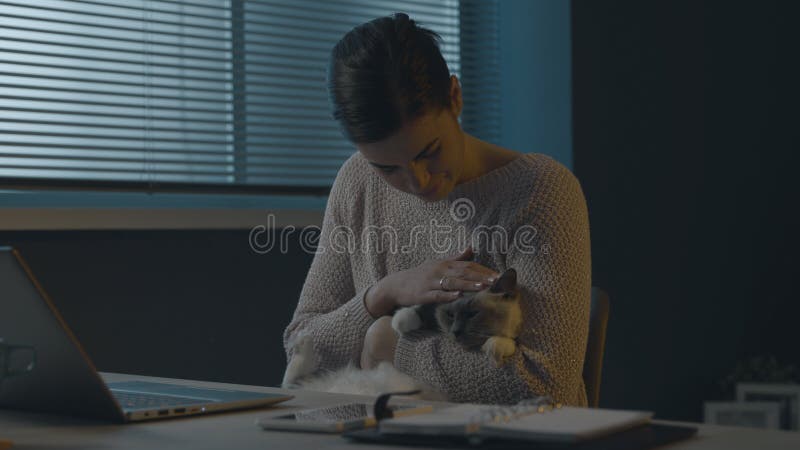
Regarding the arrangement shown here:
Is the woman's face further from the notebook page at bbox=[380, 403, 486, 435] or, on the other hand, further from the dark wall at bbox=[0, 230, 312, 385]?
the dark wall at bbox=[0, 230, 312, 385]

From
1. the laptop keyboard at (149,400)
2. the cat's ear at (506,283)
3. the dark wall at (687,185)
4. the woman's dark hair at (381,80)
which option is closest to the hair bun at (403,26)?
the woman's dark hair at (381,80)

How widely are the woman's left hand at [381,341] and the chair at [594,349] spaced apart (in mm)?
351

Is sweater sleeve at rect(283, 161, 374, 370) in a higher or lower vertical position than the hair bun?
lower

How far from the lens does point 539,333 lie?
157 centimetres

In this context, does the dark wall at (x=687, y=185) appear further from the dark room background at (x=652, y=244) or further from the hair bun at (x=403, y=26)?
the hair bun at (x=403, y=26)

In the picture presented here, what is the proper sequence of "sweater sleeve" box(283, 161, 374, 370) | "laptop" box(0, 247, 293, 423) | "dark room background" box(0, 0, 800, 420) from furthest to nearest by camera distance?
"dark room background" box(0, 0, 800, 420), "sweater sleeve" box(283, 161, 374, 370), "laptop" box(0, 247, 293, 423)

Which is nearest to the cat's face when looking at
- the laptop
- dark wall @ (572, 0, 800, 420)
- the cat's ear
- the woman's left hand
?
the cat's ear

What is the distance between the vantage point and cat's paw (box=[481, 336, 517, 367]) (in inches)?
59.7

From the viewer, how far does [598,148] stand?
3268 mm

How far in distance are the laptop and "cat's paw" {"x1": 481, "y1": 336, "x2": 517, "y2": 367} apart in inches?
16.4

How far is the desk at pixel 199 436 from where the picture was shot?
909 mm

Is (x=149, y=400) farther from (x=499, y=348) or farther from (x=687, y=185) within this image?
(x=687, y=185)

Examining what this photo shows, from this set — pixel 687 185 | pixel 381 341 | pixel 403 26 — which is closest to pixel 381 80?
pixel 403 26

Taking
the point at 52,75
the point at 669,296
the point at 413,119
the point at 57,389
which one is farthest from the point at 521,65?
the point at 57,389
